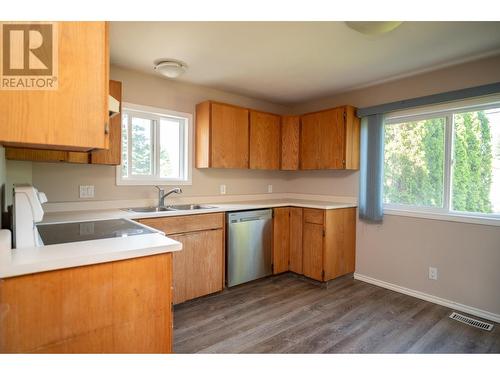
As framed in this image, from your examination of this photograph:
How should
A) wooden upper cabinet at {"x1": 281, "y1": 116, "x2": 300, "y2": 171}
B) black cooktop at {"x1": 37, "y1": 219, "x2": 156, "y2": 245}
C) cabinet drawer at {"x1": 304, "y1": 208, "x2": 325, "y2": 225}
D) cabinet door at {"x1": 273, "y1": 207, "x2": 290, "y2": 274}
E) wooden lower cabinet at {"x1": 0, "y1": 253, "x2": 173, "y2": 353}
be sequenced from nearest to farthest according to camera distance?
wooden lower cabinet at {"x1": 0, "y1": 253, "x2": 173, "y2": 353}, black cooktop at {"x1": 37, "y1": 219, "x2": 156, "y2": 245}, cabinet drawer at {"x1": 304, "y1": 208, "x2": 325, "y2": 225}, cabinet door at {"x1": 273, "y1": 207, "x2": 290, "y2": 274}, wooden upper cabinet at {"x1": 281, "y1": 116, "x2": 300, "y2": 171}

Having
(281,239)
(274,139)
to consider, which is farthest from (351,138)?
(281,239)

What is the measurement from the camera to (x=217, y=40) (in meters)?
2.19

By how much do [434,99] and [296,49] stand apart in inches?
58.2

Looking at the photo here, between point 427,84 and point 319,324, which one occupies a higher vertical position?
point 427,84

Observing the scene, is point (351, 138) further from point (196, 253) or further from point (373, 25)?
point (196, 253)

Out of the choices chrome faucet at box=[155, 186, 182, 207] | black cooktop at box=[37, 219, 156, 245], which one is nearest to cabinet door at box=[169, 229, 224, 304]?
chrome faucet at box=[155, 186, 182, 207]

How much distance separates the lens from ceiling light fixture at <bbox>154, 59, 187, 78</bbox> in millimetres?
2506

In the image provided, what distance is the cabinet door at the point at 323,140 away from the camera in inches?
128

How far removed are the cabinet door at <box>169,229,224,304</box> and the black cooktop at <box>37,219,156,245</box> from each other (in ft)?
2.39

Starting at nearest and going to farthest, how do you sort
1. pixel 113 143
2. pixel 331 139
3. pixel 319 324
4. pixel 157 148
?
pixel 319 324
pixel 113 143
pixel 157 148
pixel 331 139

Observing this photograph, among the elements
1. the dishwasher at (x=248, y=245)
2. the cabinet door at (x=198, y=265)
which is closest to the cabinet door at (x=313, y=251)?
the dishwasher at (x=248, y=245)

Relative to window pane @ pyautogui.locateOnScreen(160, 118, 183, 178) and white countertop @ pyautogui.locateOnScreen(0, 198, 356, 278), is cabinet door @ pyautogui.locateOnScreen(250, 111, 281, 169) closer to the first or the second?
window pane @ pyautogui.locateOnScreen(160, 118, 183, 178)

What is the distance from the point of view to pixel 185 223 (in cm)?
→ 256
